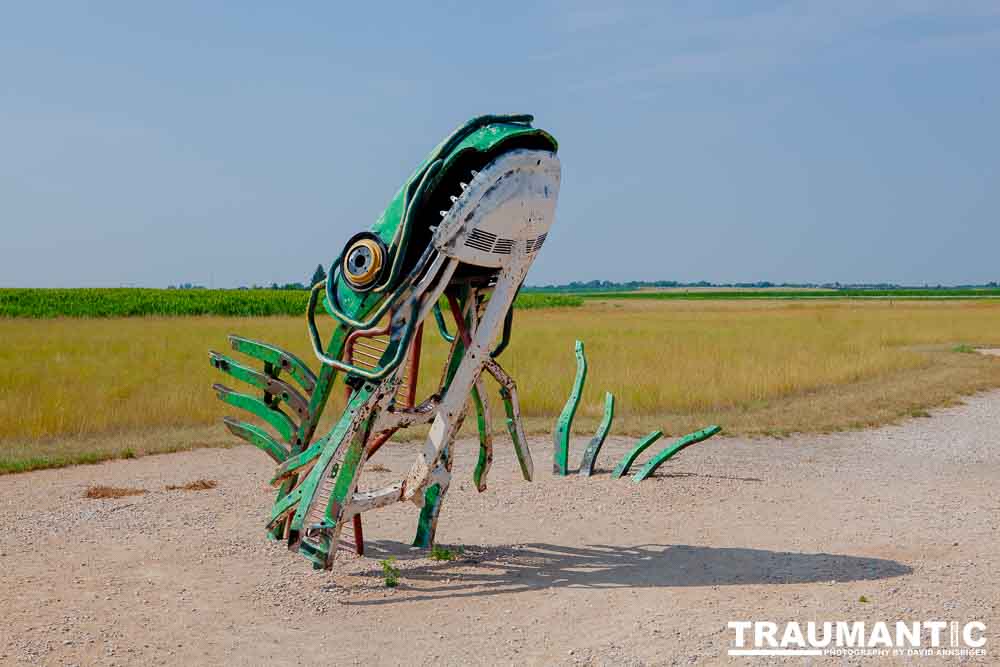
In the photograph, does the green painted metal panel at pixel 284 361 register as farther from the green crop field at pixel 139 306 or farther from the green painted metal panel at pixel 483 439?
the green crop field at pixel 139 306

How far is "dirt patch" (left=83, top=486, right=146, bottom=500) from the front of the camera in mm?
8438

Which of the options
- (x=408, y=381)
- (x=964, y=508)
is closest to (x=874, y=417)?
(x=964, y=508)

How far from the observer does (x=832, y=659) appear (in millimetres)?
4754

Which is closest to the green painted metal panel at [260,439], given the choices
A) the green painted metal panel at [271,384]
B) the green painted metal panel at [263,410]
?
the green painted metal panel at [263,410]

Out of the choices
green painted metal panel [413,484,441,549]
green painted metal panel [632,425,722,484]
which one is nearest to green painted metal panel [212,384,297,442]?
green painted metal panel [413,484,441,549]

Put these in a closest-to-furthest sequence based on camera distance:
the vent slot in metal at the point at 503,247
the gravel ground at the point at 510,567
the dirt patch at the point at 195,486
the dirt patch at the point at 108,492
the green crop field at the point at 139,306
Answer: the gravel ground at the point at 510,567
the vent slot in metal at the point at 503,247
the dirt patch at the point at 108,492
the dirt patch at the point at 195,486
the green crop field at the point at 139,306

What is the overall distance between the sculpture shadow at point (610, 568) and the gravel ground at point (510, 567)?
2 centimetres

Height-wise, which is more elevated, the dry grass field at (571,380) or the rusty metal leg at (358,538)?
the dry grass field at (571,380)

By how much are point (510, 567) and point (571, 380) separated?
9.94 metres

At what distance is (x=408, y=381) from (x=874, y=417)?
9.15 m

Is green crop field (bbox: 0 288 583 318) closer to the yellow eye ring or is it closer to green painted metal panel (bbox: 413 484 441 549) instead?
green painted metal panel (bbox: 413 484 441 549)

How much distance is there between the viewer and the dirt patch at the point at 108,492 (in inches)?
332

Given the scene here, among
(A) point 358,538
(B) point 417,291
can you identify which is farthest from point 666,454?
(B) point 417,291

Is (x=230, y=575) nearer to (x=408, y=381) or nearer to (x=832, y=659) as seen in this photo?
(x=408, y=381)
